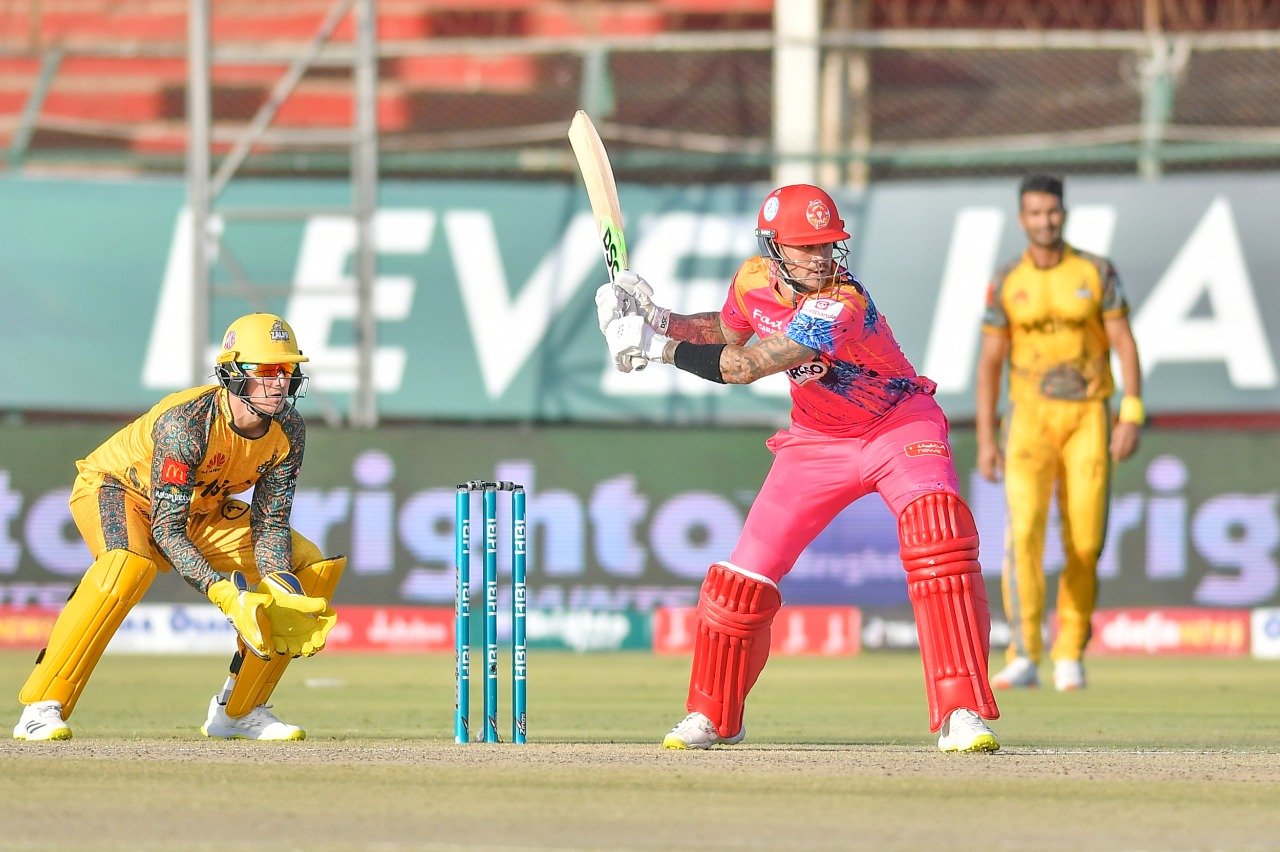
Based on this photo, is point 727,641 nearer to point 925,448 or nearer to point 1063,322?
point 925,448

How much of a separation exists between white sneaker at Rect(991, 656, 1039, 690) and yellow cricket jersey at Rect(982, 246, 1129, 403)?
4.10 feet

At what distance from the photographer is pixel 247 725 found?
25.7ft

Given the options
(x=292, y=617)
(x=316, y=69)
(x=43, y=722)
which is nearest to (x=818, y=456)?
(x=292, y=617)

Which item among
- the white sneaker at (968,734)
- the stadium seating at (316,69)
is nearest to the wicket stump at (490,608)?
the white sneaker at (968,734)

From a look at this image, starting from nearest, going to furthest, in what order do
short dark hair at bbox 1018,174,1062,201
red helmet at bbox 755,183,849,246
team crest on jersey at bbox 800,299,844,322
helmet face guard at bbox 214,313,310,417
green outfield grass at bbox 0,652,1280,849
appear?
green outfield grass at bbox 0,652,1280,849, team crest on jersey at bbox 800,299,844,322, red helmet at bbox 755,183,849,246, helmet face guard at bbox 214,313,310,417, short dark hair at bbox 1018,174,1062,201

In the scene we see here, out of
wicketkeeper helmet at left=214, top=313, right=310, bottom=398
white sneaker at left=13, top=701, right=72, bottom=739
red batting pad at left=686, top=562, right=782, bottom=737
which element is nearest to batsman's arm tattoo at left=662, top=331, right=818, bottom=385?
red batting pad at left=686, top=562, right=782, bottom=737

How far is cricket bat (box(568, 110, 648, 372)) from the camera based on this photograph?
8.02 metres

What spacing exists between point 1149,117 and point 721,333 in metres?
7.75

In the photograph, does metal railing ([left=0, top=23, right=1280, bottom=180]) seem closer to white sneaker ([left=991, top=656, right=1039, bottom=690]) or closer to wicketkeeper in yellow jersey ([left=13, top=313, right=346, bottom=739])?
white sneaker ([left=991, top=656, right=1039, bottom=690])

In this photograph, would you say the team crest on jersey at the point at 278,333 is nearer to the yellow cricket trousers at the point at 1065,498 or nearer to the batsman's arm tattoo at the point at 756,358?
the batsman's arm tattoo at the point at 756,358

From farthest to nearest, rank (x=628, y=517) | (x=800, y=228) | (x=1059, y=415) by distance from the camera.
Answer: (x=628, y=517) < (x=1059, y=415) < (x=800, y=228)

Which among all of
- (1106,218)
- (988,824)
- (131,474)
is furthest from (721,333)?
(1106,218)

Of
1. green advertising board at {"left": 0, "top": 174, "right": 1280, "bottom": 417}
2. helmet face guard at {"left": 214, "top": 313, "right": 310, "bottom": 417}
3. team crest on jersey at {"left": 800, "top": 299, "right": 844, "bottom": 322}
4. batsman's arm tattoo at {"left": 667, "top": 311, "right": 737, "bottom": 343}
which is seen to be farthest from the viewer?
green advertising board at {"left": 0, "top": 174, "right": 1280, "bottom": 417}

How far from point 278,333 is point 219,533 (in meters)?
0.78
